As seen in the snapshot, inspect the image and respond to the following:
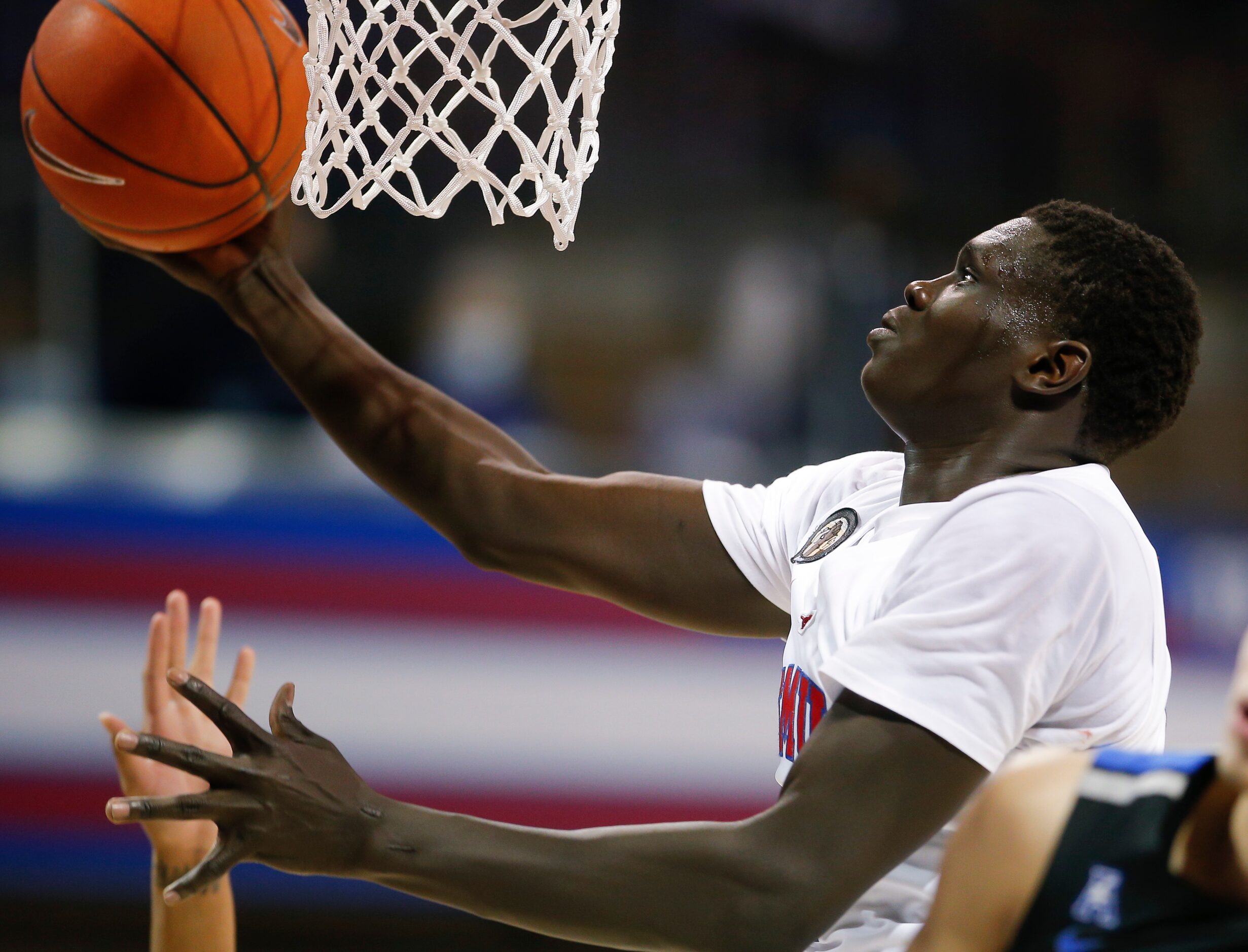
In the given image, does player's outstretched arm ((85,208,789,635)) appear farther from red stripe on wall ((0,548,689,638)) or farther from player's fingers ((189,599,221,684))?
red stripe on wall ((0,548,689,638))

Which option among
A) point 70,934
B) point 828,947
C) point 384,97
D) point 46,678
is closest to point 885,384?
point 828,947

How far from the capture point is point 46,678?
151 inches

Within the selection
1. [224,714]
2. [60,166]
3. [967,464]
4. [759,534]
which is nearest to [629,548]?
[759,534]

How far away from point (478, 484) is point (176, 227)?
0.67 meters

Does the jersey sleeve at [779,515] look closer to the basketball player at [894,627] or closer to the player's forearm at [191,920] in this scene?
the basketball player at [894,627]

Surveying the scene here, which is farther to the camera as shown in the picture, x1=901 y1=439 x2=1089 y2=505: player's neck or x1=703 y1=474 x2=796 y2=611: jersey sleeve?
x1=703 y1=474 x2=796 y2=611: jersey sleeve

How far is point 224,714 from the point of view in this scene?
136cm

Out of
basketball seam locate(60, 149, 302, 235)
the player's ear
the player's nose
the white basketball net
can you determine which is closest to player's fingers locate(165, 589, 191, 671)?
basketball seam locate(60, 149, 302, 235)

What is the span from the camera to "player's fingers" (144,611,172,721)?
7.28 feet

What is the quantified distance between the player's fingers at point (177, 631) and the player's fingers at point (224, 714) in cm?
88

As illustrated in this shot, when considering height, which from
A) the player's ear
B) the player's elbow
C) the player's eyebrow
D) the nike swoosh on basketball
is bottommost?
the player's elbow

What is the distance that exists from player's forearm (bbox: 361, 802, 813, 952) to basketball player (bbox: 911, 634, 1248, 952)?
24 cm

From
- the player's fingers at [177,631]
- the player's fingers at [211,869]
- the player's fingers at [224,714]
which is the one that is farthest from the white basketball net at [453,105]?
the player's fingers at [211,869]

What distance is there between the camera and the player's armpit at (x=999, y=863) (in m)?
1.16
